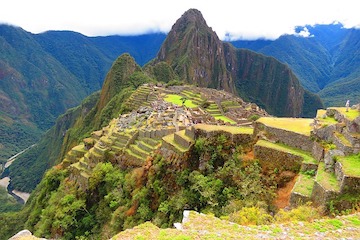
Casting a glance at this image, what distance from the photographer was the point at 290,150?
1633 cm

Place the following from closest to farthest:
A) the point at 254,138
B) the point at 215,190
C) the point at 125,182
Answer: the point at 215,190, the point at 254,138, the point at 125,182

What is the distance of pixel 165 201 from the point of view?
64.6ft

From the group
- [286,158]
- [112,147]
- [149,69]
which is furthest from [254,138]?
[149,69]

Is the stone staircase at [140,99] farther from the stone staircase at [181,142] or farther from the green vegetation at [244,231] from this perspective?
the green vegetation at [244,231]

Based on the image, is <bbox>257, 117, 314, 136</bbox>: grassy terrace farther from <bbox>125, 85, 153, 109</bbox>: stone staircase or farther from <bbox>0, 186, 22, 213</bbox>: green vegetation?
<bbox>0, 186, 22, 213</bbox>: green vegetation

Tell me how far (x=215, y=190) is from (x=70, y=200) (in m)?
16.5

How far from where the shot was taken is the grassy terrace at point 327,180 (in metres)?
12.0

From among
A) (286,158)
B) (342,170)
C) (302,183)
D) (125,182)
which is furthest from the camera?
(125,182)

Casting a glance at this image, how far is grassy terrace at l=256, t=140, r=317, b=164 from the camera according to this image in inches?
601

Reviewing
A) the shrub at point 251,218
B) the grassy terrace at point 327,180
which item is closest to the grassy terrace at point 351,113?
the grassy terrace at point 327,180

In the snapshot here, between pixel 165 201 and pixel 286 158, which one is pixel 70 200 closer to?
pixel 165 201

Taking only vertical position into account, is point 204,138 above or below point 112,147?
above

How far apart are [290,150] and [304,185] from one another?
3129mm

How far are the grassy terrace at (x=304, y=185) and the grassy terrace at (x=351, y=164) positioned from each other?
144 cm
